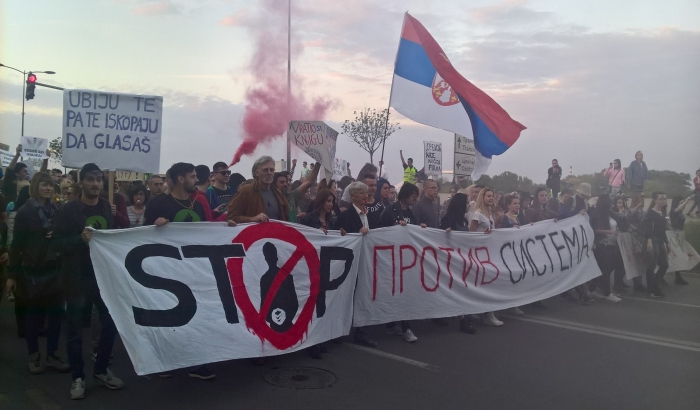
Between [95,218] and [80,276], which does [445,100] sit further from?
[80,276]

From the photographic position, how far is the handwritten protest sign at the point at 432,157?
1515 centimetres

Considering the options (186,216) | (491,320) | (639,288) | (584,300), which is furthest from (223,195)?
(639,288)

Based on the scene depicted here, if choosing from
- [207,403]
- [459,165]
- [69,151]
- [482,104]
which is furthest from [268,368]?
[459,165]

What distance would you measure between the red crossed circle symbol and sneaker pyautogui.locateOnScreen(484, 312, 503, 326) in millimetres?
2938

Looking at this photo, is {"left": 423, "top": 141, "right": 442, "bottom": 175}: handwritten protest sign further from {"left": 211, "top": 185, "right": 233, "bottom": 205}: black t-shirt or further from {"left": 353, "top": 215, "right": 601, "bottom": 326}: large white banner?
{"left": 211, "top": 185, "right": 233, "bottom": 205}: black t-shirt

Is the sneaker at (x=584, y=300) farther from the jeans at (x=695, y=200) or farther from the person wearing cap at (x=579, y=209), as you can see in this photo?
the jeans at (x=695, y=200)

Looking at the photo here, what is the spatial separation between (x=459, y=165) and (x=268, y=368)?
26.6ft

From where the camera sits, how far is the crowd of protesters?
4.61m

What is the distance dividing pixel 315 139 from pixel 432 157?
311 inches

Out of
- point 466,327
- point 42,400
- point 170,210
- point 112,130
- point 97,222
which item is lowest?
point 42,400

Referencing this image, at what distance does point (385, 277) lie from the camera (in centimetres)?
654

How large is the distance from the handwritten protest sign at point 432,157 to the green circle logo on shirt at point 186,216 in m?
10.4

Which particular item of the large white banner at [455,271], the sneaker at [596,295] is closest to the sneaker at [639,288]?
the sneaker at [596,295]

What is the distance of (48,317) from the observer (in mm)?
5094
